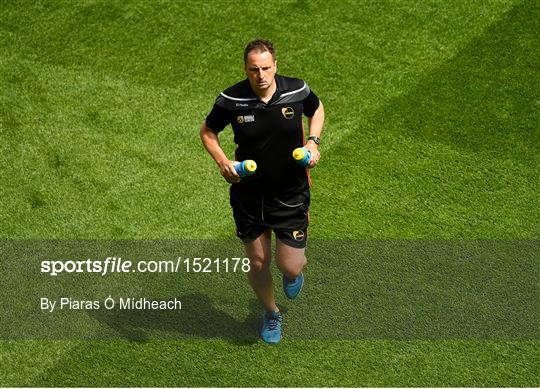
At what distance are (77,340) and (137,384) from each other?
0.72 m

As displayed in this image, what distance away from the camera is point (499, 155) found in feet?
30.1

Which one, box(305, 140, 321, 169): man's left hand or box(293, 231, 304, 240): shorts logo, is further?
box(293, 231, 304, 240): shorts logo

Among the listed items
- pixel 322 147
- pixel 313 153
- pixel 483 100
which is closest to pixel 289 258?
pixel 313 153

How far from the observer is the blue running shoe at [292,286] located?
7.47 metres

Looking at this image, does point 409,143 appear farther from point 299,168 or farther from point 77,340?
point 77,340

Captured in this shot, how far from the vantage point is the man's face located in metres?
6.34

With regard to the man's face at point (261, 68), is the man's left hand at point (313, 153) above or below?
below

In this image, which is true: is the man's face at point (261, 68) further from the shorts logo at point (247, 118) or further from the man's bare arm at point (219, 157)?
the man's bare arm at point (219, 157)

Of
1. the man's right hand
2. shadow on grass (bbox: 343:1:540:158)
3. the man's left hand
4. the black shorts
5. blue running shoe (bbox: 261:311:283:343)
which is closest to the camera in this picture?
the man's right hand

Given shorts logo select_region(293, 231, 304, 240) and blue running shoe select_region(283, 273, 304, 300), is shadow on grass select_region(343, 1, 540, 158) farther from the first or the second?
shorts logo select_region(293, 231, 304, 240)

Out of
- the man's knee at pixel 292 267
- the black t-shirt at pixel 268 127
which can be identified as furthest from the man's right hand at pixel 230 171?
the man's knee at pixel 292 267

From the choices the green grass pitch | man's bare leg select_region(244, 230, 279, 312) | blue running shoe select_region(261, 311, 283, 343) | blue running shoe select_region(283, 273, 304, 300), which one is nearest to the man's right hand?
man's bare leg select_region(244, 230, 279, 312)

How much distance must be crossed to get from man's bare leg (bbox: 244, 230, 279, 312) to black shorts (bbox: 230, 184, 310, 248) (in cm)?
6

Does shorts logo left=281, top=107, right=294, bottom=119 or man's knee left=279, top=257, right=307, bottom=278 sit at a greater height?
shorts logo left=281, top=107, right=294, bottom=119
